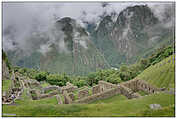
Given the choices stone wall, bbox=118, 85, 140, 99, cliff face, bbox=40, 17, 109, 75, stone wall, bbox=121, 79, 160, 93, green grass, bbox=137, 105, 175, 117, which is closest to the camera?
green grass, bbox=137, 105, 175, 117

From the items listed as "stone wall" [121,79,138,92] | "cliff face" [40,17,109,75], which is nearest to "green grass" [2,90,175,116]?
"stone wall" [121,79,138,92]

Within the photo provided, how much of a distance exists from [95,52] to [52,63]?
3511 millimetres

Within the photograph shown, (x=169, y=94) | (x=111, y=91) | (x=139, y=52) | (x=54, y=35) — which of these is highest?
(x=54, y=35)

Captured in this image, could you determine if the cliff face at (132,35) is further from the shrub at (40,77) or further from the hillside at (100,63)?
the shrub at (40,77)

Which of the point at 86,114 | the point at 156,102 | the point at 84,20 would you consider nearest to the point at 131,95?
the point at 156,102

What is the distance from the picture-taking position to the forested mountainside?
9695 mm

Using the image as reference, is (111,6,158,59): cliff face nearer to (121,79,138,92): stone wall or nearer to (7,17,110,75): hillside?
(7,17,110,75): hillside

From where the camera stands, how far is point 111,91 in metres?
8.46

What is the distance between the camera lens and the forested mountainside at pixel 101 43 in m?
9.70

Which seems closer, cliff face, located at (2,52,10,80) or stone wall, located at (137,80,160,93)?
stone wall, located at (137,80,160,93)

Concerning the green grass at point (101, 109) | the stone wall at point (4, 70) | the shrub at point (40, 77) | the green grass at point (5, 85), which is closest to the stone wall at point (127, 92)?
the green grass at point (101, 109)

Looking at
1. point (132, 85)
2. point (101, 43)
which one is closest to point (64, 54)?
point (101, 43)

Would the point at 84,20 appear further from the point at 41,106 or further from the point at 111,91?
the point at 41,106

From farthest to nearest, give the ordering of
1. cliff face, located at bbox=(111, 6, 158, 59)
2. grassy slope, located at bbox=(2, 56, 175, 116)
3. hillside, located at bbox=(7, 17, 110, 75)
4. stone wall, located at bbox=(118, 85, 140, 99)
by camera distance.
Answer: hillside, located at bbox=(7, 17, 110, 75), cliff face, located at bbox=(111, 6, 158, 59), stone wall, located at bbox=(118, 85, 140, 99), grassy slope, located at bbox=(2, 56, 175, 116)
